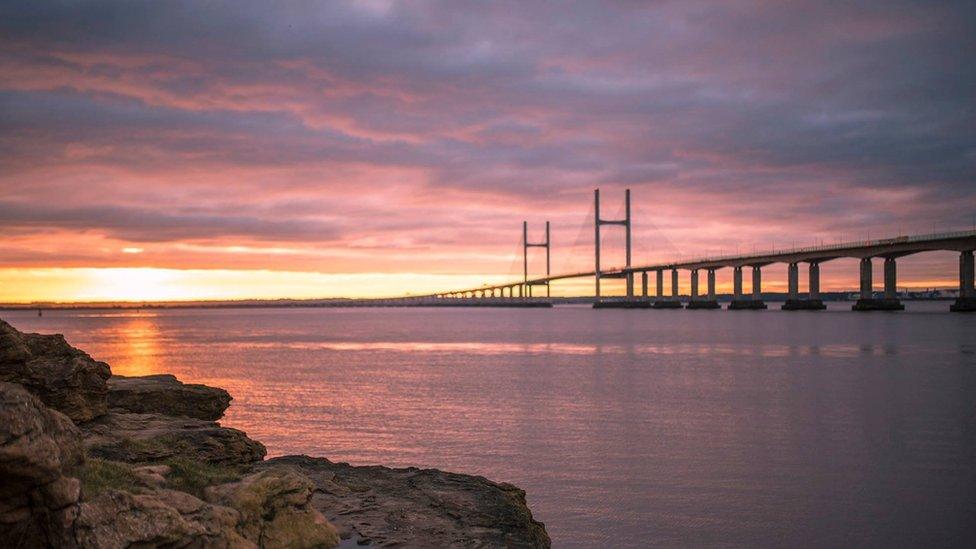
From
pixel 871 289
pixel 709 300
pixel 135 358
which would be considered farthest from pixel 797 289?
pixel 135 358

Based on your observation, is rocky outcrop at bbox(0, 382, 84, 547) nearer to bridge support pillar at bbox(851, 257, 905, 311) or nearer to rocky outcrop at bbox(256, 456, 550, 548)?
rocky outcrop at bbox(256, 456, 550, 548)

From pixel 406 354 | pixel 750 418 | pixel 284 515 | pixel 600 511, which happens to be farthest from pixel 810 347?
pixel 284 515

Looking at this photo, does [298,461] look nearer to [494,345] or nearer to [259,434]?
[259,434]

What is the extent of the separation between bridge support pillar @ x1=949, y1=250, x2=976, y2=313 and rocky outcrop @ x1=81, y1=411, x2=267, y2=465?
11090 centimetres

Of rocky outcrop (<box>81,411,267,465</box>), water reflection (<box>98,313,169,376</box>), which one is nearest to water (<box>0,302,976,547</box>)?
water reflection (<box>98,313,169,376</box>)

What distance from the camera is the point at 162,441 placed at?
12.4 meters

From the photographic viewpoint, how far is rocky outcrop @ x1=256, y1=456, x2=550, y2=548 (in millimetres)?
10328

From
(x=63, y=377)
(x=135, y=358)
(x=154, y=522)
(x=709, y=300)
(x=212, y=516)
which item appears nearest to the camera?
(x=154, y=522)

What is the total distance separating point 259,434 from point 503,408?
28.2 feet

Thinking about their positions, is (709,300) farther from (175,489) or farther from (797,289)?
(175,489)

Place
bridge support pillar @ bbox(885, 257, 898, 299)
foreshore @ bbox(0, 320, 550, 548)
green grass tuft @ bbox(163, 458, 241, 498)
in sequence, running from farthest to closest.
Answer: bridge support pillar @ bbox(885, 257, 898, 299) → green grass tuft @ bbox(163, 458, 241, 498) → foreshore @ bbox(0, 320, 550, 548)

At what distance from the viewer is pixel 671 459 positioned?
17.7 metres

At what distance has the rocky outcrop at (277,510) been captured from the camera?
30.8 feet

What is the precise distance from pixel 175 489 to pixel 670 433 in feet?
49.1
